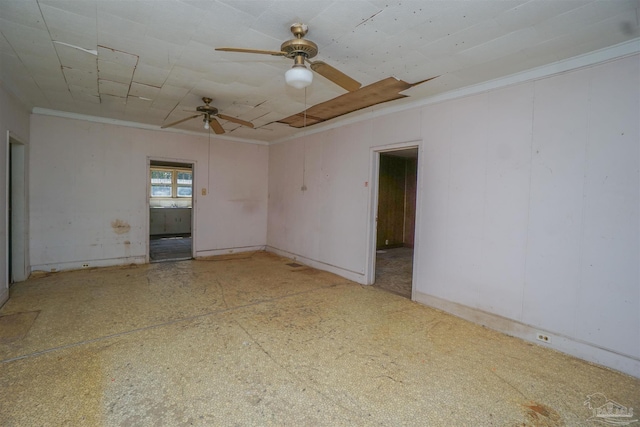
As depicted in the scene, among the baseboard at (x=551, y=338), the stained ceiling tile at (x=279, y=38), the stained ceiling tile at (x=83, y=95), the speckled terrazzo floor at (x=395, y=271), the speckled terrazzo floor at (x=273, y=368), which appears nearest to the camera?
the speckled terrazzo floor at (x=273, y=368)

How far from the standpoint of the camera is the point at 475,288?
3.33 metres

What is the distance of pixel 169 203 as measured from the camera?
946cm

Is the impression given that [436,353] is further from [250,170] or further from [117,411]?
[250,170]

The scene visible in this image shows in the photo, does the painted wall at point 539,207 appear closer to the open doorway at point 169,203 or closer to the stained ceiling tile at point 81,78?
the stained ceiling tile at point 81,78

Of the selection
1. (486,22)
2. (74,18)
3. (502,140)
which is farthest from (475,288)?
(74,18)

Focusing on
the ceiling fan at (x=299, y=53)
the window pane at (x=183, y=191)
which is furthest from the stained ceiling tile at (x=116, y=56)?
the window pane at (x=183, y=191)

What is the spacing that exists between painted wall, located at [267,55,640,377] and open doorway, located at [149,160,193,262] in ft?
22.9

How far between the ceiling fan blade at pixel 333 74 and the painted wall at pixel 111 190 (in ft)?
14.8

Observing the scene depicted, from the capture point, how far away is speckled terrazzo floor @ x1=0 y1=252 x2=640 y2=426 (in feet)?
6.14

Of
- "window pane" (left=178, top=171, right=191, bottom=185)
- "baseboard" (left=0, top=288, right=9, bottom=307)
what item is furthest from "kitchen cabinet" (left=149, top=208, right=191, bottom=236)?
"baseboard" (left=0, top=288, right=9, bottom=307)

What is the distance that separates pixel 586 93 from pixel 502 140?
722mm

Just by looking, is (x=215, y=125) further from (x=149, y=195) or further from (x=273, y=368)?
(x=273, y=368)

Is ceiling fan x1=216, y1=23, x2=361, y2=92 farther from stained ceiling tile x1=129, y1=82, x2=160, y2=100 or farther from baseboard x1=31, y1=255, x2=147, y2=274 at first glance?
baseboard x1=31, y1=255, x2=147, y2=274

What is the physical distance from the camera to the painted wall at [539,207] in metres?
2.42
